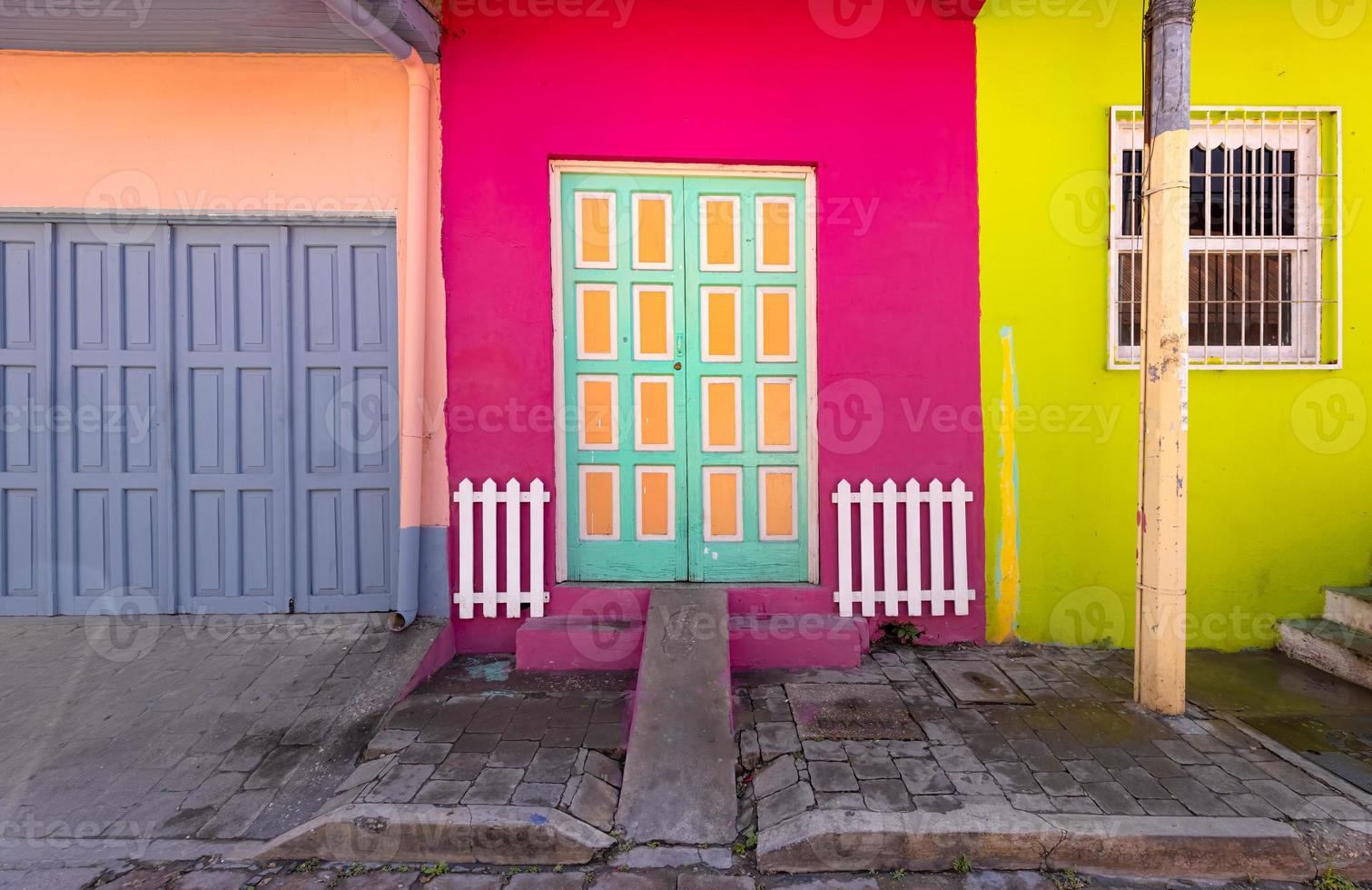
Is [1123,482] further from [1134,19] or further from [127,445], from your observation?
[127,445]

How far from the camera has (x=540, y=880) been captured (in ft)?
7.94

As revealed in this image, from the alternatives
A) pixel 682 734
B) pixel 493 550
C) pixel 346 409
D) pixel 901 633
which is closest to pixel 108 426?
pixel 346 409

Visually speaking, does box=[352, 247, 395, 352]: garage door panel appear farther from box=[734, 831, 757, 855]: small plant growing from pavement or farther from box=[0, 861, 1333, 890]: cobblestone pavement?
box=[734, 831, 757, 855]: small plant growing from pavement

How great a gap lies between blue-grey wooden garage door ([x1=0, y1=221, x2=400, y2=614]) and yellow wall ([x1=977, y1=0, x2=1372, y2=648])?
412 centimetres

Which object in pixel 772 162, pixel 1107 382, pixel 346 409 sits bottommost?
pixel 346 409

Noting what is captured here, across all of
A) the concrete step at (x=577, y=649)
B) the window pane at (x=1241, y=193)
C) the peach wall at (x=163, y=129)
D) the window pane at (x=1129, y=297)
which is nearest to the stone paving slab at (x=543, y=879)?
the concrete step at (x=577, y=649)

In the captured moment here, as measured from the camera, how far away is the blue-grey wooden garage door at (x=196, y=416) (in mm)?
4141

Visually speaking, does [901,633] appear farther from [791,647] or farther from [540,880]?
[540,880]

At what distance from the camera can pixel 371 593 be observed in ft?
13.8

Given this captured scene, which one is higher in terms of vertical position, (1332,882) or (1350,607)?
(1350,607)

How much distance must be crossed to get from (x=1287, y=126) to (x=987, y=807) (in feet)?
16.2

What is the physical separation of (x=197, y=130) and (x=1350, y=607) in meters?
7.97

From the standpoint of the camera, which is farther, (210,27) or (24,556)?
(24,556)

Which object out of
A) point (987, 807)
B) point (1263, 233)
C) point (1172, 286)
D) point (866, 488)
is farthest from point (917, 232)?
point (987, 807)
